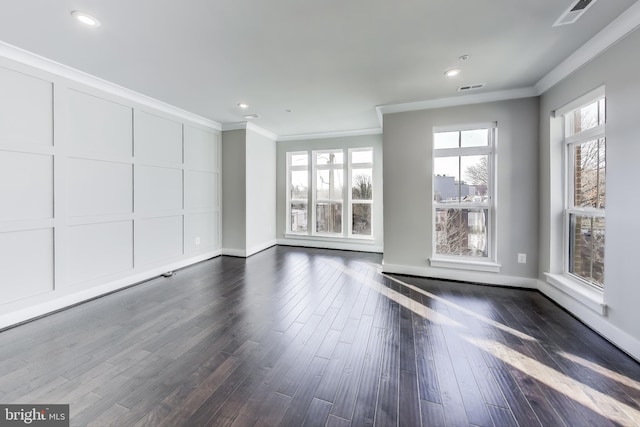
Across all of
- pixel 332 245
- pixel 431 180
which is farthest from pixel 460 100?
pixel 332 245

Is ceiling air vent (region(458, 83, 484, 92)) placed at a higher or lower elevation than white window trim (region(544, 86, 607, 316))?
higher

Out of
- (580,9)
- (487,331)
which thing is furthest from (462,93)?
(487,331)

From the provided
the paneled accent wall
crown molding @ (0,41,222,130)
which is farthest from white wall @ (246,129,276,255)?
crown molding @ (0,41,222,130)

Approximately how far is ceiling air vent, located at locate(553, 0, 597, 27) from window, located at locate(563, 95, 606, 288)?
931 mm

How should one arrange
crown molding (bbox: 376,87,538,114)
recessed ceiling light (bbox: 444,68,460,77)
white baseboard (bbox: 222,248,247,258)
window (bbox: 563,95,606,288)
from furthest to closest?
white baseboard (bbox: 222,248,247,258)
crown molding (bbox: 376,87,538,114)
recessed ceiling light (bbox: 444,68,460,77)
window (bbox: 563,95,606,288)

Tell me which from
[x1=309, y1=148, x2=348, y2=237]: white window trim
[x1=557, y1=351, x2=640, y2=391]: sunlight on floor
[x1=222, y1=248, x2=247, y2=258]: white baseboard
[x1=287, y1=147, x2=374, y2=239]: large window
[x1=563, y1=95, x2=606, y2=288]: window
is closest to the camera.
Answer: [x1=557, y1=351, x2=640, y2=391]: sunlight on floor

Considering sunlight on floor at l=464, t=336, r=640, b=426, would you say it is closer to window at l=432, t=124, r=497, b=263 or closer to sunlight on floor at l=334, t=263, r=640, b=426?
sunlight on floor at l=334, t=263, r=640, b=426

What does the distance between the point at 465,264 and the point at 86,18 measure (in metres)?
4.82

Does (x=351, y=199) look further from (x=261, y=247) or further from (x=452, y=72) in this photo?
(x=452, y=72)

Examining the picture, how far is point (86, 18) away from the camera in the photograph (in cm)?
203

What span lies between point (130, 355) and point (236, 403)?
3.58 feet

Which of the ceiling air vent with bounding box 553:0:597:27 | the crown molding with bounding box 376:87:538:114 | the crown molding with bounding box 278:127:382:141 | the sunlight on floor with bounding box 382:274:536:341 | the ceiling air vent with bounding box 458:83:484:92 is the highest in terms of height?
the crown molding with bounding box 278:127:382:141

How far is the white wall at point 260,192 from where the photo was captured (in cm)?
532

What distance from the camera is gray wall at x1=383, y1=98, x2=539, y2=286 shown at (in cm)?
347
